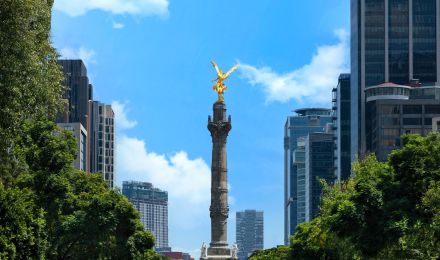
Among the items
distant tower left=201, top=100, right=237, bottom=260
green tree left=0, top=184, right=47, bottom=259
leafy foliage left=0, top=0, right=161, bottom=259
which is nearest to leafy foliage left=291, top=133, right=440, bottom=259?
leafy foliage left=0, top=0, right=161, bottom=259

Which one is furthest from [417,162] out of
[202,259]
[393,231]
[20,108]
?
[202,259]

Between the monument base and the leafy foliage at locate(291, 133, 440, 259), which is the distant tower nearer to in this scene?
the monument base

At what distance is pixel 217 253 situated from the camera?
472 ft

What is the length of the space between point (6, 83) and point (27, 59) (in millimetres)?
1455

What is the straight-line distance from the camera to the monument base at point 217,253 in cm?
14250

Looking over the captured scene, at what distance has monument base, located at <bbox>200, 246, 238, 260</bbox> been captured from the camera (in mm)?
142500

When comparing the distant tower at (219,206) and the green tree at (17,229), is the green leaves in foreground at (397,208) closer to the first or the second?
the green tree at (17,229)

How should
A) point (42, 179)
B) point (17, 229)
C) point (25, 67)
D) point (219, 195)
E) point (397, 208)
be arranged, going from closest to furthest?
point (25, 67) < point (17, 229) < point (397, 208) < point (42, 179) < point (219, 195)

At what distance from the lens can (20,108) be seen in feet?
158

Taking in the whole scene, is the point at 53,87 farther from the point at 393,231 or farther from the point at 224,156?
the point at 224,156

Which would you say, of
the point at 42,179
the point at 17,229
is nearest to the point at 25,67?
the point at 17,229

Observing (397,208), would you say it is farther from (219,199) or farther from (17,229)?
(219,199)

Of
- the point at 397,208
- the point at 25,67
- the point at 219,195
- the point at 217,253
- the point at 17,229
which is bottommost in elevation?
the point at 217,253

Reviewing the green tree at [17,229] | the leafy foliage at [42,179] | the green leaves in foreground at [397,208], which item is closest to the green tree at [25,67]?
the leafy foliage at [42,179]
